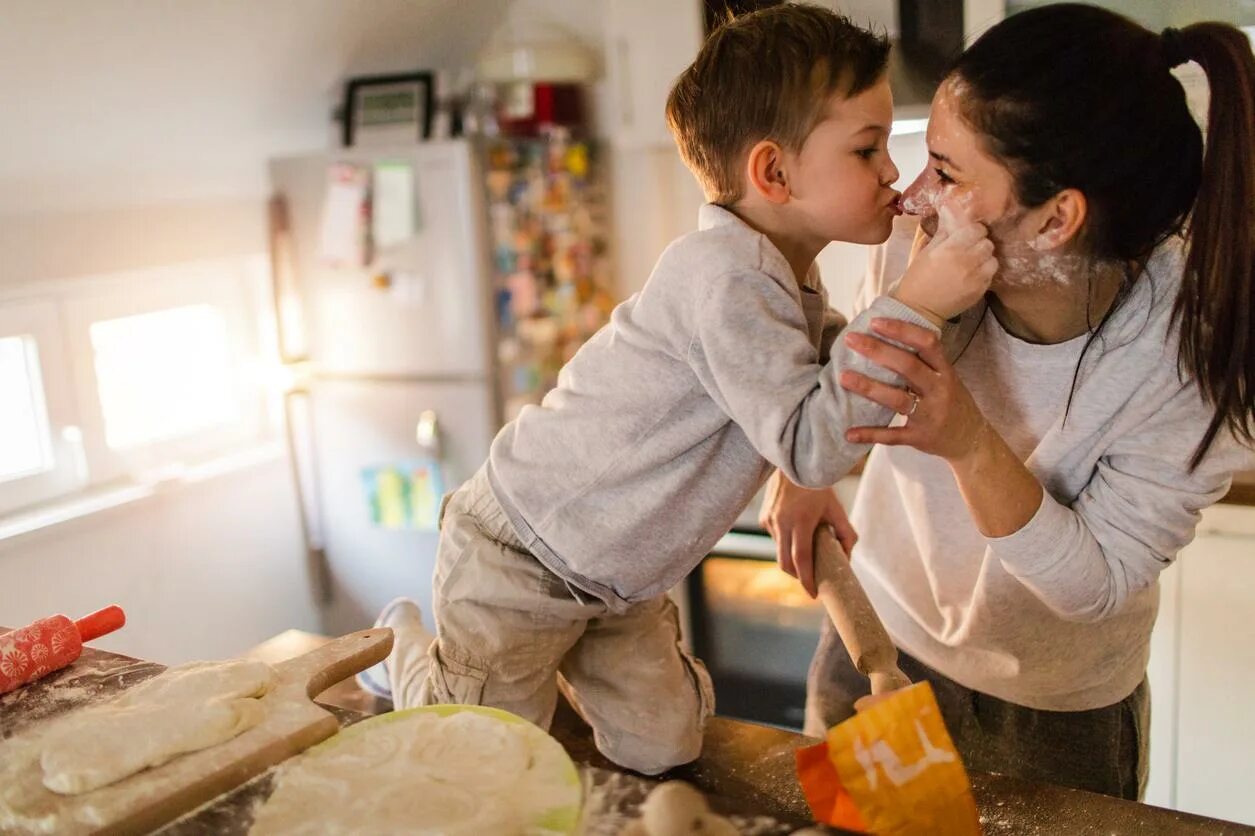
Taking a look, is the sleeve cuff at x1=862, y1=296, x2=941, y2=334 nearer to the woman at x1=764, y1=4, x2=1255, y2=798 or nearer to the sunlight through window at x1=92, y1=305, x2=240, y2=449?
the woman at x1=764, y1=4, x2=1255, y2=798

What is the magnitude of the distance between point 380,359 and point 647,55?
3.38 feet

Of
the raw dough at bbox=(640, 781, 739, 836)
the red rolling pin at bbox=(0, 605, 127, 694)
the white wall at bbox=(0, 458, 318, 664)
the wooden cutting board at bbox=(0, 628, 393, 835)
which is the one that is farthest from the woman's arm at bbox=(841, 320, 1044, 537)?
the white wall at bbox=(0, 458, 318, 664)

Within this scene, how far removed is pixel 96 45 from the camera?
7.64 feet

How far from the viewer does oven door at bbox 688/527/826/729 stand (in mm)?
2594

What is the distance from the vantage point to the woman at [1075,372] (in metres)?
0.99

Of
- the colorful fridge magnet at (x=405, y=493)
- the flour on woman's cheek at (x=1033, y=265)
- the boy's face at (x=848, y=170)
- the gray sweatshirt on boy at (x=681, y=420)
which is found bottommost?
the colorful fridge magnet at (x=405, y=493)

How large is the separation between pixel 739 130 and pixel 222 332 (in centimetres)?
220

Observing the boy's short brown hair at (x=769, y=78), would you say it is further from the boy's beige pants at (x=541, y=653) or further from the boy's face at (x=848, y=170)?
the boy's beige pants at (x=541, y=653)

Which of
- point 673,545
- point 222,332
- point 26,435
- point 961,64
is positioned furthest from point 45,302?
point 961,64

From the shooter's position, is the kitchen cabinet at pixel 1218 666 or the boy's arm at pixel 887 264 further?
the kitchen cabinet at pixel 1218 666

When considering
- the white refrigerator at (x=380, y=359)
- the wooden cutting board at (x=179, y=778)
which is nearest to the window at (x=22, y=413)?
the white refrigerator at (x=380, y=359)

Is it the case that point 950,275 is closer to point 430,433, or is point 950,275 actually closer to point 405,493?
point 430,433

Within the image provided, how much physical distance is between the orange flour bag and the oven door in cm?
165

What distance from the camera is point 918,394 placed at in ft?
A: 3.21
